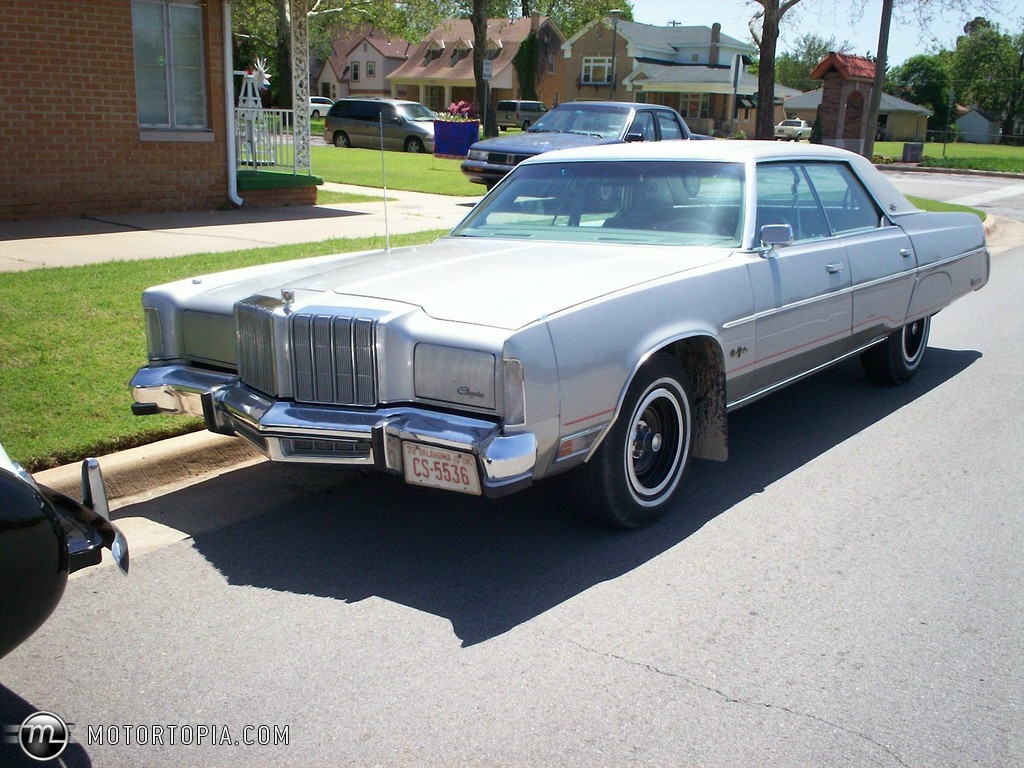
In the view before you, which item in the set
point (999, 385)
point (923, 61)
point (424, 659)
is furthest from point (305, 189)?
point (923, 61)

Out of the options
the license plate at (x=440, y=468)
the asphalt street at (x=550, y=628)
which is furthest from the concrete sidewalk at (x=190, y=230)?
the license plate at (x=440, y=468)

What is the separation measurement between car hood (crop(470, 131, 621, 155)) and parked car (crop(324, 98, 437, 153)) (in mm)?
14904

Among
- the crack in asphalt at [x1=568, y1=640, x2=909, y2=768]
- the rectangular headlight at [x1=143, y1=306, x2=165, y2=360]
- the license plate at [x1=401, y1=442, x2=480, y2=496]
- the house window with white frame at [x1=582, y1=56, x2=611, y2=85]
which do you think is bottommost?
the crack in asphalt at [x1=568, y1=640, x2=909, y2=768]

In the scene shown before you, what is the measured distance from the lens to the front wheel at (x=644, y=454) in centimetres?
414

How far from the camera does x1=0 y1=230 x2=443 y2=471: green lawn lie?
195 inches

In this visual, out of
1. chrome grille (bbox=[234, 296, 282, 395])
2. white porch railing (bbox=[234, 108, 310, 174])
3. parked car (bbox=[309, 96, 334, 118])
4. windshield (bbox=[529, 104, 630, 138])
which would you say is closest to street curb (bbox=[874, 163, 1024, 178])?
windshield (bbox=[529, 104, 630, 138])

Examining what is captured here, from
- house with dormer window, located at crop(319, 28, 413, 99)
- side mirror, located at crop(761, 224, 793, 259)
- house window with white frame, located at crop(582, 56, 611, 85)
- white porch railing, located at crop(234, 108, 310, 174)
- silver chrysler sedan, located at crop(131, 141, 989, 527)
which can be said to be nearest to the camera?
silver chrysler sedan, located at crop(131, 141, 989, 527)

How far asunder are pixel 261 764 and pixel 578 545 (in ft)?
5.86

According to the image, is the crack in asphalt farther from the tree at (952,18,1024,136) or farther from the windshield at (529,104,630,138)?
the tree at (952,18,1024,136)

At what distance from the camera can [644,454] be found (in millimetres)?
4434

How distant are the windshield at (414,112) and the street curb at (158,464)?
2683 cm

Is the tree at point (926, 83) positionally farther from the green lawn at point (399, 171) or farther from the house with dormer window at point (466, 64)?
the green lawn at point (399, 171)

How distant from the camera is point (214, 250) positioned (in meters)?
10.1

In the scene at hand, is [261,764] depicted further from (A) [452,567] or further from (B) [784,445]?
(B) [784,445]
